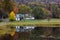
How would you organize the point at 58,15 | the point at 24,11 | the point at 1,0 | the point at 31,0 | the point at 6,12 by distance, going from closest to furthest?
the point at 6,12
the point at 1,0
the point at 58,15
the point at 24,11
the point at 31,0

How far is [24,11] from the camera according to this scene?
57.4 meters

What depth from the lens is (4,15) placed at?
47188 millimetres

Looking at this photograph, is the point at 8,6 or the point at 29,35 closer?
the point at 29,35

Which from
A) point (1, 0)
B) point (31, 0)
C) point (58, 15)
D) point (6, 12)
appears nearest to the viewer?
point (6, 12)

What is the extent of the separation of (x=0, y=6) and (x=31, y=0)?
3040 cm

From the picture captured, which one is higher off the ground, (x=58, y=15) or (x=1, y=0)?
(x=1, y=0)

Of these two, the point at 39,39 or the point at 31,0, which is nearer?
the point at 39,39

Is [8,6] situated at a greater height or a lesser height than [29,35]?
lesser

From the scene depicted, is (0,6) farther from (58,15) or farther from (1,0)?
(58,15)

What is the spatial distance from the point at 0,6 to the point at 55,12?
1460cm

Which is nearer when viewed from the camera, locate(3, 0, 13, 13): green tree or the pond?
the pond

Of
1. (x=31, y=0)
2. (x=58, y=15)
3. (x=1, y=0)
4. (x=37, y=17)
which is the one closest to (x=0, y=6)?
(x=1, y=0)

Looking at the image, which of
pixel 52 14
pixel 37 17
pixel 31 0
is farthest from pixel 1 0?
pixel 31 0

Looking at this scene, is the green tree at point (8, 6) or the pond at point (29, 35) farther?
the green tree at point (8, 6)
